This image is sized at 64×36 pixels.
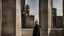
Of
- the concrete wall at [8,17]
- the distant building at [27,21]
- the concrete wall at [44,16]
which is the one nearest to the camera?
the concrete wall at [8,17]

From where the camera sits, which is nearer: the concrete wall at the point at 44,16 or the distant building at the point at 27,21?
the concrete wall at the point at 44,16

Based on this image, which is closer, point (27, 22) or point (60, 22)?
point (27, 22)

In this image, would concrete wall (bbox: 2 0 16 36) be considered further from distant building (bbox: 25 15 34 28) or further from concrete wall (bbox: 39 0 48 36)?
distant building (bbox: 25 15 34 28)

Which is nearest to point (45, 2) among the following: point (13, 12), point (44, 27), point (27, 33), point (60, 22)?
point (44, 27)

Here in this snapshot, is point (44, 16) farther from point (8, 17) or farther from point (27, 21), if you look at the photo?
point (27, 21)

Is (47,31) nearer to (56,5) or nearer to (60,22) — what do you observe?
(60,22)

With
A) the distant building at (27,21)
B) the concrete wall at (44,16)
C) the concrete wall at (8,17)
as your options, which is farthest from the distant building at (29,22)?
the concrete wall at (8,17)

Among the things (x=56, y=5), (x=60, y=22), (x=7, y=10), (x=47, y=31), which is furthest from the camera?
(x=56, y=5)

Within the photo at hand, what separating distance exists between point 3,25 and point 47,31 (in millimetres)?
3509

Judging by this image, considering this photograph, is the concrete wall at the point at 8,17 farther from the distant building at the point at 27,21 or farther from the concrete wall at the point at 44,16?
the distant building at the point at 27,21

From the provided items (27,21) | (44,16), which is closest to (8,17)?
(44,16)

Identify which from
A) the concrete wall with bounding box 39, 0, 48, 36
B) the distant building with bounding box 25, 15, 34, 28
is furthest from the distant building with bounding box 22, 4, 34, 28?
the concrete wall with bounding box 39, 0, 48, 36

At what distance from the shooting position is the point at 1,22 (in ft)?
24.8

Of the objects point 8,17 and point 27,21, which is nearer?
point 8,17
